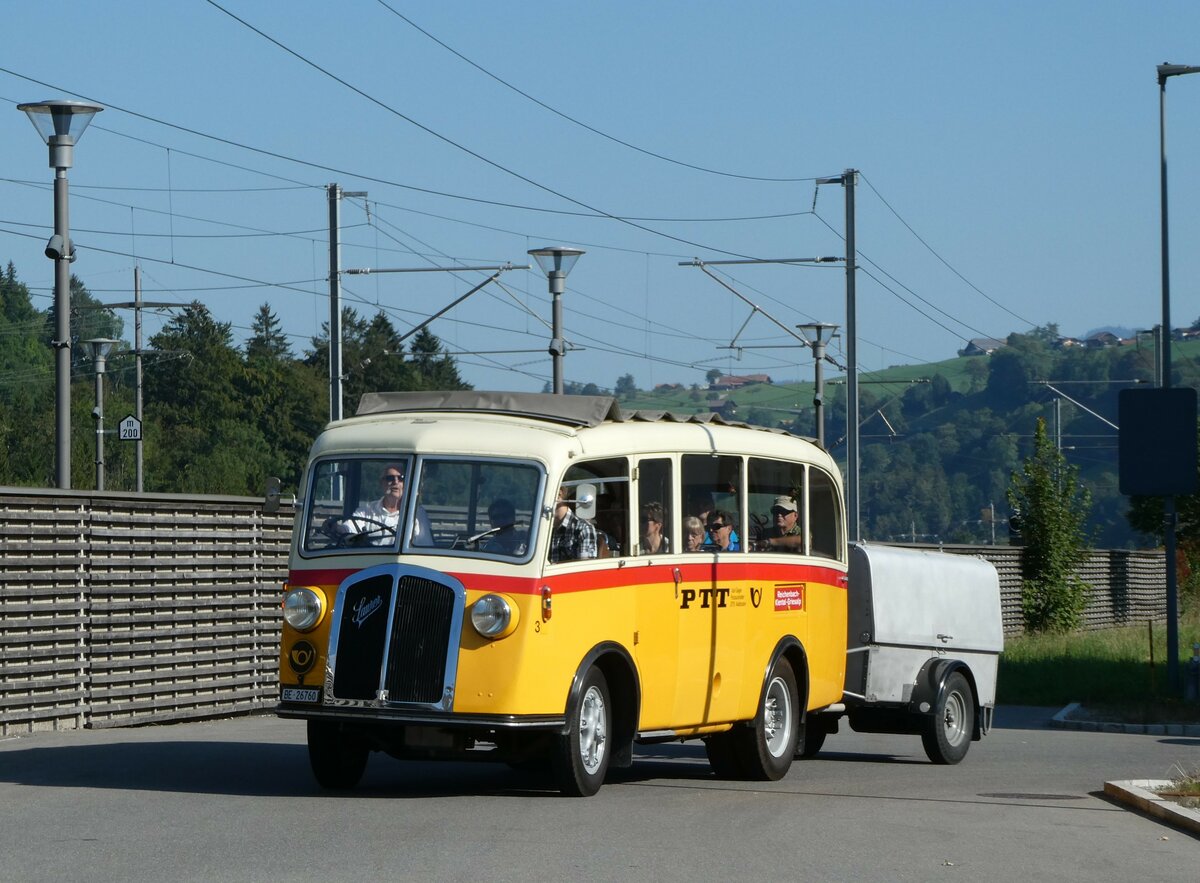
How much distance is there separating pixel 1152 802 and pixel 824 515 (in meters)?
4.16

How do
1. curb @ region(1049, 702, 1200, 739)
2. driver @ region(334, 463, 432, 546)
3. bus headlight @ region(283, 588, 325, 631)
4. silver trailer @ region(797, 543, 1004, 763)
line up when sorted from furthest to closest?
curb @ region(1049, 702, 1200, 739), silver trailer @ region(797, 543, 1004, 763), driver @ region(334, 463, 432, 546), bus headlight @ region(283, 588, 325, 631)

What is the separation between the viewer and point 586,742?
519 inches

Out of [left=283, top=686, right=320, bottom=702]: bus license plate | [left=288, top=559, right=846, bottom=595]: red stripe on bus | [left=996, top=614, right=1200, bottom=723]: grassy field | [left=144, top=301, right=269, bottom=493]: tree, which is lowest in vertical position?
[left=996, top=614, right=1200, bottom=723]: grassy field

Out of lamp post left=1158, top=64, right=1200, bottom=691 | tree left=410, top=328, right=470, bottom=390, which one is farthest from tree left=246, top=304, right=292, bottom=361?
lamp post left=1158, top=64, right=1200, bottom=691

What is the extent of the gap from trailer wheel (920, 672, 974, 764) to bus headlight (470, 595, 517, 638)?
20.1 feet

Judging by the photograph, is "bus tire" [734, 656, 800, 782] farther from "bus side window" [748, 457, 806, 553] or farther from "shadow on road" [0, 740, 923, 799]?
"bus side window" [748, 457, 806, 553]

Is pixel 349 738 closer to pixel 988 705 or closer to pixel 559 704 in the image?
pixel 559 704

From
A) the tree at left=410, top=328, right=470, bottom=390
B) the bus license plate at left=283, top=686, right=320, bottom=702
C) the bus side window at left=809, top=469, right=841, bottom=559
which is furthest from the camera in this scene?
the tree at left=410, top=328, right=470, bottom=390

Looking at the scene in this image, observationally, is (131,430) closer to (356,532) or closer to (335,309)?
(335,309)

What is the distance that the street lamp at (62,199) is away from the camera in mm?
18641

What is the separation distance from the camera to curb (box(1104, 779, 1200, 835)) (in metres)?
12.5

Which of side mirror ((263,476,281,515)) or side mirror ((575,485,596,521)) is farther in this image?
side mirror ((263,476,281,515))

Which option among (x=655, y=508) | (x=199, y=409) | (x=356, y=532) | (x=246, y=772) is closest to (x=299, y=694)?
(x=356, y=532)

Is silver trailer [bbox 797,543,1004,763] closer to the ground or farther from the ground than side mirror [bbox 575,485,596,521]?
closer to the ground
